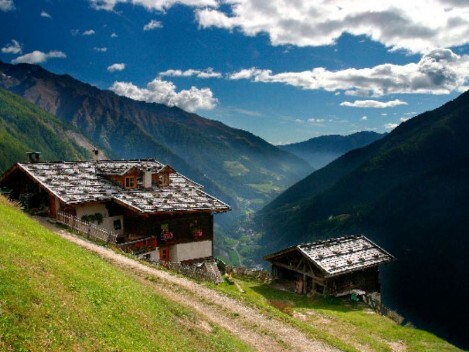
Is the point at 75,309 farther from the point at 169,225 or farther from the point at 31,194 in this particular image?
the point at 31,194

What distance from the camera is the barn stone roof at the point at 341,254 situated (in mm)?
48841

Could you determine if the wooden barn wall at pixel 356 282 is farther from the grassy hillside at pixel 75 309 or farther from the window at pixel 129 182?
the grassy hillside at pixel 75 309

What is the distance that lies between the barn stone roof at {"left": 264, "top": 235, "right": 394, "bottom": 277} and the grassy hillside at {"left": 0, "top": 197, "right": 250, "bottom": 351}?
27427 millimetres

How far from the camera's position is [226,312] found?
2772 cm

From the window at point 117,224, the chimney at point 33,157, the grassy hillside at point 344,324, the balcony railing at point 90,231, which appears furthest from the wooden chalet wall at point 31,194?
the grassy hillside at point 344,324

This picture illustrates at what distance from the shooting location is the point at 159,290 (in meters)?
27.2

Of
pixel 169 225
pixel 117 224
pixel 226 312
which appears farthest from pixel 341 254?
pixel 226 312

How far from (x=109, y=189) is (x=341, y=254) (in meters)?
27.6

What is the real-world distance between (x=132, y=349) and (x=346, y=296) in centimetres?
3912

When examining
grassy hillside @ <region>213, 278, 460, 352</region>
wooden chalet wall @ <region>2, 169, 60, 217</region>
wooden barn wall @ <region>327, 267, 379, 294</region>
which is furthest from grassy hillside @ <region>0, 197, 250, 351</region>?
wooden barn wall @ <region>327, 267, 379, 294</region>

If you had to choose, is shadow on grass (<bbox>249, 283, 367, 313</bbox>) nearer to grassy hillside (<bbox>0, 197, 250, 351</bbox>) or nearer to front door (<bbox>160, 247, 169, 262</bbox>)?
front door (<bbox>160, 247, 169, 262</bbox>)

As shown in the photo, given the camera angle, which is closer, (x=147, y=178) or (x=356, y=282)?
(x=147, y=178)

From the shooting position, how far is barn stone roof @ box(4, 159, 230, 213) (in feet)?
134

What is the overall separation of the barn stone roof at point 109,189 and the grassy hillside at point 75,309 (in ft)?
51.7
